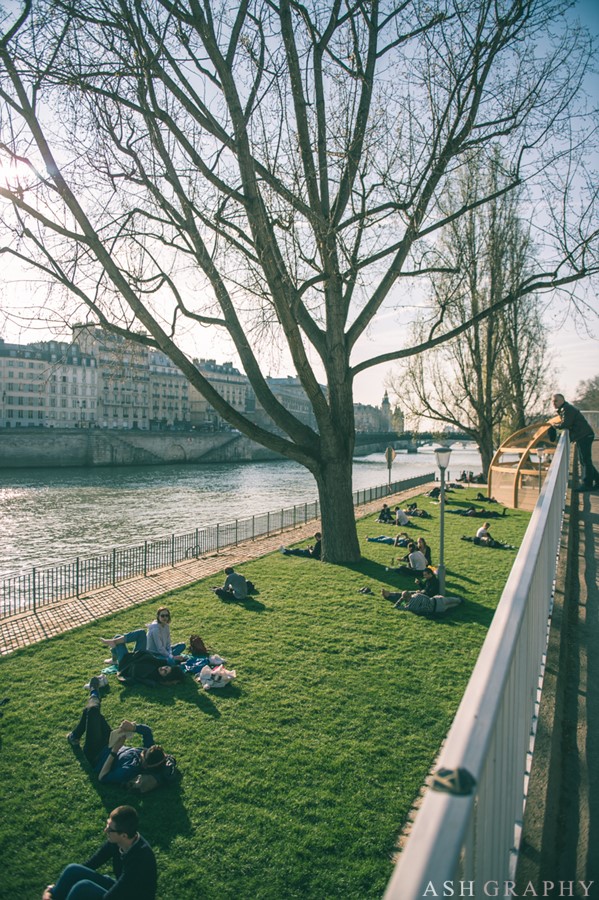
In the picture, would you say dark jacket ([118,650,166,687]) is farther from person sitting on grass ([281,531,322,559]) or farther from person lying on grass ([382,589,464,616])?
person sitting on grass ([281,531,322,559])

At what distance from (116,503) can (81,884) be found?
3441 cm

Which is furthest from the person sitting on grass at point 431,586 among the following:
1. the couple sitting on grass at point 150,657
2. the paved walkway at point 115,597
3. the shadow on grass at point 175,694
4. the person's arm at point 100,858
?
the person's arm at point 100,858

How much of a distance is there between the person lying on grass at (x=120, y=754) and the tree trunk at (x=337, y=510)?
29.0ft

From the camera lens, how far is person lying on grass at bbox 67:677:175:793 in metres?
5.96

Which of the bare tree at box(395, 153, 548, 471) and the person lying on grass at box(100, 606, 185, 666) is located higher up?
the bare tree at box(395, 153, 548, 471)

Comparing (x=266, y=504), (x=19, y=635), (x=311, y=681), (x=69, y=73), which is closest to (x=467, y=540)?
(x=311, y=681)

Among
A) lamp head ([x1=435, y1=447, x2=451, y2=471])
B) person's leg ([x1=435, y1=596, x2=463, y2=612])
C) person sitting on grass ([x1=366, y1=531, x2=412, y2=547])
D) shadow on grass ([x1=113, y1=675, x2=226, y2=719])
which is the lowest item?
shadow on grass ([x1=113, y1=675, x2=226, y2=719])

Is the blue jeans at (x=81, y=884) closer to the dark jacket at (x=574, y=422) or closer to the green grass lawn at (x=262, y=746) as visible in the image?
the green grass lawn at (x=262, y=746)

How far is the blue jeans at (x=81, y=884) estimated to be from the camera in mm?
4242

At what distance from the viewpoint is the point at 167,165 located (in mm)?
11469

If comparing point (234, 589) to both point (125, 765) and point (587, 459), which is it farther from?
point (587, 459)

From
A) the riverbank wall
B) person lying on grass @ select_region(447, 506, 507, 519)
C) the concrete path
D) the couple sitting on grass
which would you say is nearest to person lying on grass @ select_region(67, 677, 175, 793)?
the couple sitting on grass

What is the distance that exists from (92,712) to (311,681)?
295cm

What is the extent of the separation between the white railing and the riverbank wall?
210ft
